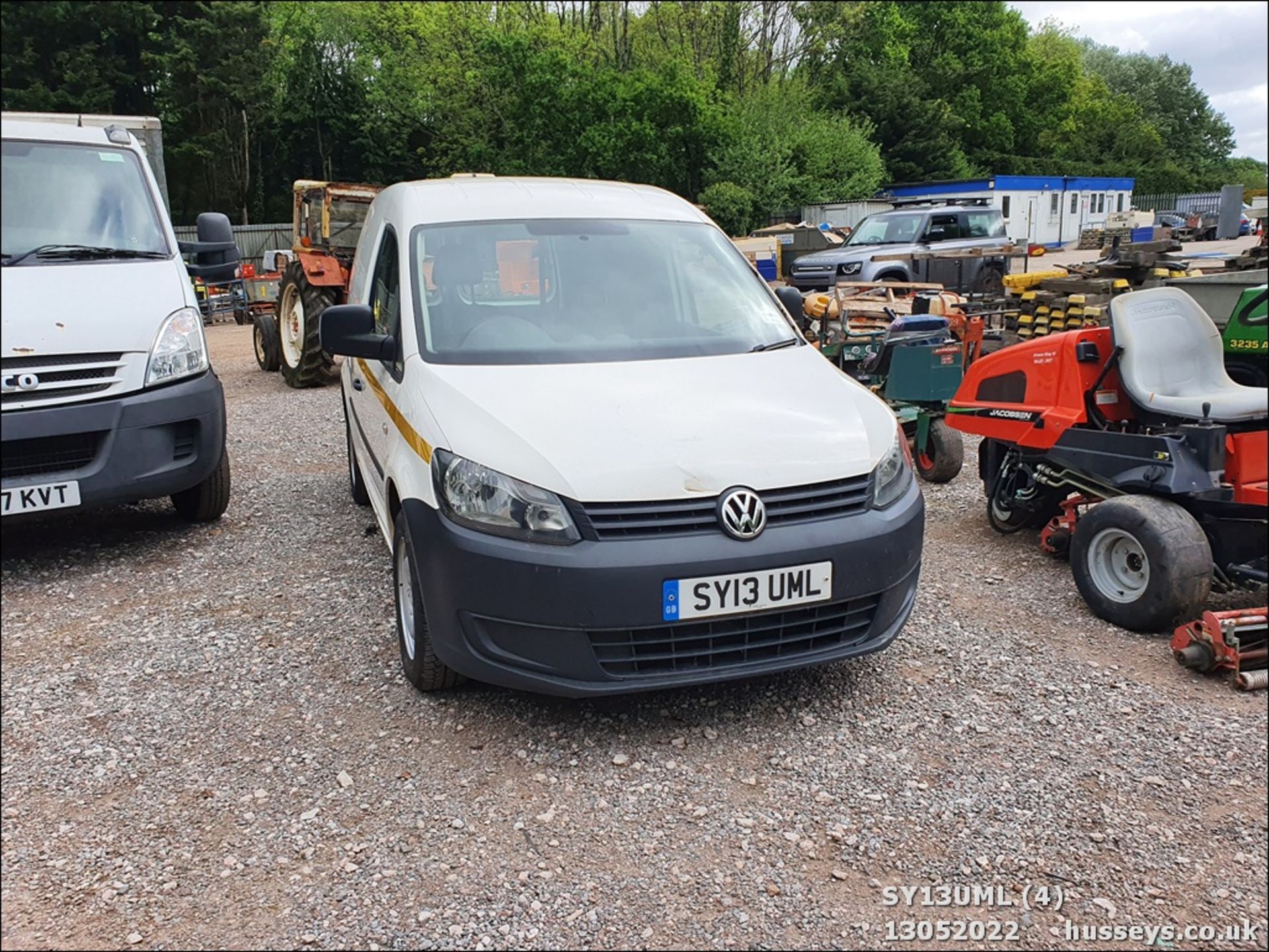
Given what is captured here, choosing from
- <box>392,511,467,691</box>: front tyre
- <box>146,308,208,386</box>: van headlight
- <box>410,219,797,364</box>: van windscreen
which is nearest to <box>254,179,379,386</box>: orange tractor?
<box>410,219,797,364</box>: van windscreen

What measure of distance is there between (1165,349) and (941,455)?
2.70 meters

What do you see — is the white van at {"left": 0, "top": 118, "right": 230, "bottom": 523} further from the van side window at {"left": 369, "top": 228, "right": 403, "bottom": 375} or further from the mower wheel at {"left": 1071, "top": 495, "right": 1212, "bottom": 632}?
the mower wheel at {"left": 1071, "top": 495, "right": 1212, "bottom": 632}

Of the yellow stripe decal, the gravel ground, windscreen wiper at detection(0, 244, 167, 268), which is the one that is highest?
windscreen wiper at detection(0, 244, 167, 268)

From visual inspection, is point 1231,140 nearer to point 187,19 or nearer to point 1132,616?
point 187,19

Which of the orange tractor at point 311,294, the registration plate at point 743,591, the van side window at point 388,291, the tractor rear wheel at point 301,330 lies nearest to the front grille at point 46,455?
the registration plate at point 743,591

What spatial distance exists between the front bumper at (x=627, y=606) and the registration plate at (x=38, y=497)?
1858 mm

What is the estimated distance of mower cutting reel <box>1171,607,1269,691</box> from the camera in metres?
3.40

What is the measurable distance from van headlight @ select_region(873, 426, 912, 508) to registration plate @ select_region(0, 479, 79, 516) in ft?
8.47

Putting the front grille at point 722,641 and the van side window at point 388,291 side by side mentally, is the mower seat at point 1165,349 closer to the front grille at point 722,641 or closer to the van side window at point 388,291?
the front grille at point 722,641

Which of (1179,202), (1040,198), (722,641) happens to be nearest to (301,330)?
(722,641)

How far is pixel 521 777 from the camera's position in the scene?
2977 mm

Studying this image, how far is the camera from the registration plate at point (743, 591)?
2.92 meters

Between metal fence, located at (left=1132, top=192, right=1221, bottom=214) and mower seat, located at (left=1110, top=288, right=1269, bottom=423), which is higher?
metal fence, located at (left=1132, top=192, right=1221, bottom=214)

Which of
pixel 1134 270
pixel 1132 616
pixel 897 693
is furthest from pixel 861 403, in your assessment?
pixel 1134 270
